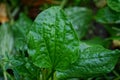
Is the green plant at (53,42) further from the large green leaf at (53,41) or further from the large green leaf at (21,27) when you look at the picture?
the large green leaf at (21,27)

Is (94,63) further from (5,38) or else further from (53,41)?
(5,38)

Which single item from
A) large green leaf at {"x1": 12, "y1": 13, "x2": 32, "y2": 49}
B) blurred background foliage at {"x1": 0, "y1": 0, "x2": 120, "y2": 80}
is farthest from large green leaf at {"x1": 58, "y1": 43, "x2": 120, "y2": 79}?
large green leaf at {"x1": 12, "y1": 13, "x2": 32, "y2": 49}


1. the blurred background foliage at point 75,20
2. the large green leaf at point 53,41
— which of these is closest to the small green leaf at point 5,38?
the blurred background foliage at point 75,20

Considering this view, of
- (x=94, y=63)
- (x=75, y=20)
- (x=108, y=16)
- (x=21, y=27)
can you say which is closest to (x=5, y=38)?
(x=21, y=27)

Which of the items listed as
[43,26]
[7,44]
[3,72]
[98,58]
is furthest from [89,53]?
[7,44]

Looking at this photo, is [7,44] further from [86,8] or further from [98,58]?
[98,58]

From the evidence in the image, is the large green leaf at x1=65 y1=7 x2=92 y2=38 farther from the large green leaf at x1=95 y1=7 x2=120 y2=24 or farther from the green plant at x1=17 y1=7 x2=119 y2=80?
the green plant at x1=17 y1=7 x2=119 y2=80
